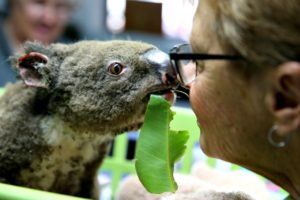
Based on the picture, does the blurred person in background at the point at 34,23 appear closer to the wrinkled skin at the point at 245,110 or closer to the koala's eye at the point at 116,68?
the koala's eye at the point at 116,68

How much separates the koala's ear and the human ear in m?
0.45

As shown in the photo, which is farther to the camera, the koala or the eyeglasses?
the koala

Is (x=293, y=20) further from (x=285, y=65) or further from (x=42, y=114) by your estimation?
(x=42, y=114)

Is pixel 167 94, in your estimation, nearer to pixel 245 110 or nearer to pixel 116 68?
pixel 116 68

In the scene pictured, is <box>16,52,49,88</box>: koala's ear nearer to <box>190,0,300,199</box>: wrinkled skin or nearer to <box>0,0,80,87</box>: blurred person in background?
<box>190,0,300,199</box>: wrinkled skin

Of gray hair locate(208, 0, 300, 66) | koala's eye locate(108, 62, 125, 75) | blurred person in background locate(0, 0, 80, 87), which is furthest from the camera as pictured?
blurred person in background locate(0, 0, 80, 87)

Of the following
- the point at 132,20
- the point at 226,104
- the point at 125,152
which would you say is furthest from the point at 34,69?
the point at 132,20

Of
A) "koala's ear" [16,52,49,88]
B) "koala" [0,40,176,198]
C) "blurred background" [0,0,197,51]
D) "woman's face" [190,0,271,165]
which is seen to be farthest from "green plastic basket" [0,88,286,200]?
"blurred background" [0,0,197,51]

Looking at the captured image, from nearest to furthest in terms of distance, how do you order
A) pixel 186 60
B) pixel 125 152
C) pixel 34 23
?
pixel 186 60 < pixel 125 152 < pixel 34 23

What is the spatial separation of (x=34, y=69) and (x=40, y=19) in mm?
1155

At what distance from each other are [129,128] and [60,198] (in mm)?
243

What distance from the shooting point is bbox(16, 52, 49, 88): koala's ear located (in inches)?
38.5

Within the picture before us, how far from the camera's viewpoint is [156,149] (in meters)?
0.84

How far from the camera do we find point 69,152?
1.05 meters
